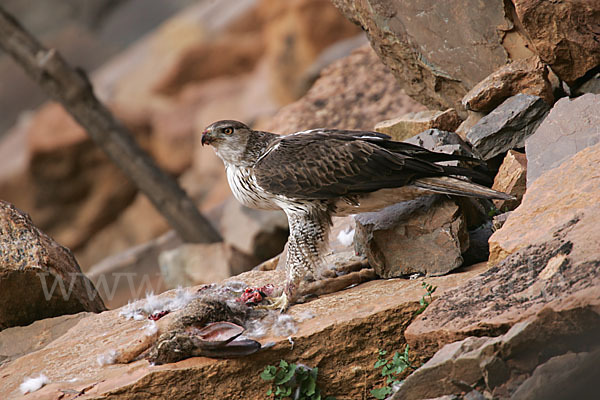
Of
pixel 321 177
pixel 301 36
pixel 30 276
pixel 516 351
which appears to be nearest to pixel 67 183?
pixel 301 36

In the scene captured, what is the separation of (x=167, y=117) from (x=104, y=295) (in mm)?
4943

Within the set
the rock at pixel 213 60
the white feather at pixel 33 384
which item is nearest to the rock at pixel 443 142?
the white feather at pixel 33 384

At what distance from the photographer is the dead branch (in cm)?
739

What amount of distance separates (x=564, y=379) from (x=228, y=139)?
91.9 inches

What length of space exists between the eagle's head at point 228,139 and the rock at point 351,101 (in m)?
3.36

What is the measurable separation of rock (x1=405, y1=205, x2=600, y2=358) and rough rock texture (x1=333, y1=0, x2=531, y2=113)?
1.64 m

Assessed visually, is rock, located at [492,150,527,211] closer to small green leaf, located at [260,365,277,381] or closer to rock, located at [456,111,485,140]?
rock, located at [456,111,485,140]

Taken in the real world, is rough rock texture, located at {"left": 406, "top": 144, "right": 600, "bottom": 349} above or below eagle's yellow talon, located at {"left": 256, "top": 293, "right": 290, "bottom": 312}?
below

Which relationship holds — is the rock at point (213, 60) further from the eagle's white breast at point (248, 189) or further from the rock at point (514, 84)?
the eagle's white breast at point (248, 189)

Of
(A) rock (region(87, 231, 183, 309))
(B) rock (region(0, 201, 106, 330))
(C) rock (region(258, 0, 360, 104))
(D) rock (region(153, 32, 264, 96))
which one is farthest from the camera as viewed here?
(D) rock (region(153, 32, 264, 96))

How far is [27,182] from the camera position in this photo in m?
12.4

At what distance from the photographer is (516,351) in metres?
2.67

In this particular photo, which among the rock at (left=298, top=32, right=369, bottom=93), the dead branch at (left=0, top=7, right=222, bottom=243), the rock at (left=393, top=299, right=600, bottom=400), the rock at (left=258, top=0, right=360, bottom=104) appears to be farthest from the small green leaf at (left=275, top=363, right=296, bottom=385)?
the rock at (left=258, top=0, right=360, bottom=104)

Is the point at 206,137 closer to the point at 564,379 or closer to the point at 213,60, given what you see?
the point at 564,379
